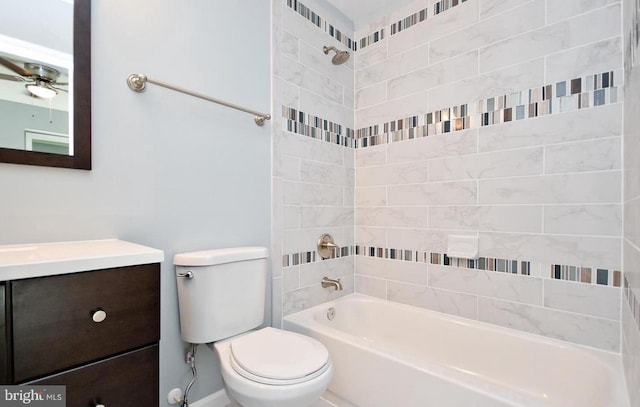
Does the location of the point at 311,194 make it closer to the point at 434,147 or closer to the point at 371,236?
the point at 371,236

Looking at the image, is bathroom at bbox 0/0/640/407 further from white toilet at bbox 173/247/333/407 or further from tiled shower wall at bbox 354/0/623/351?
white toilet at bbox 173/247/333/407

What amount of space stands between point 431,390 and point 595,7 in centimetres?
181

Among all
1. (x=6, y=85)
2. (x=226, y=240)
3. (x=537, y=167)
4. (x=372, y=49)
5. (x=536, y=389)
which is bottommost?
(x=536, y=389)

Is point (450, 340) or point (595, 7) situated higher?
point (595, 7)

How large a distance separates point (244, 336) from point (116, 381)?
64cm

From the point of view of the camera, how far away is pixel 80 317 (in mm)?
796

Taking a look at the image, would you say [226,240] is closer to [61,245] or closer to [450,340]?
[61,245]

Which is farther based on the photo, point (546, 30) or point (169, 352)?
point (546, 30)

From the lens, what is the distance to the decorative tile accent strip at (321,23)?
1945 millimetres

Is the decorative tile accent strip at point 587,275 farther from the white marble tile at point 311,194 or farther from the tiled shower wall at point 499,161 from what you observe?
the white marble tile at point 311,194

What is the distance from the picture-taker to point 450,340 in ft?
5.84

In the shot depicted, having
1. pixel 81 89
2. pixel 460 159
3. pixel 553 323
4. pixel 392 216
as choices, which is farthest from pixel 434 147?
pixel 81 89

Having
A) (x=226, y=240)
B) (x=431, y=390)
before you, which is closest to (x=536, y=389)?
(x=431, y=390)

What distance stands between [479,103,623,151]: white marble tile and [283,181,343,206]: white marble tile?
36.8 inches
